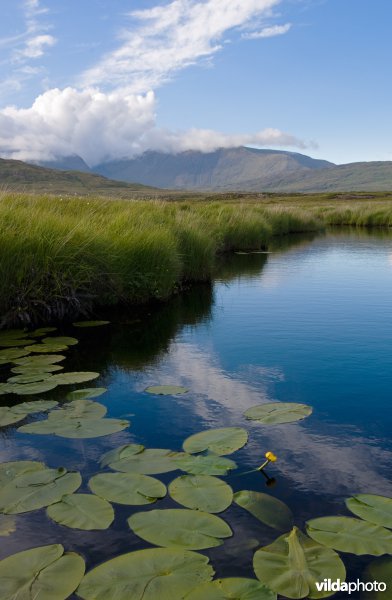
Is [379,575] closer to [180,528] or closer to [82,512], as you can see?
[180,528]

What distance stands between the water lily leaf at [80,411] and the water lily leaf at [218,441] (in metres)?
1.07

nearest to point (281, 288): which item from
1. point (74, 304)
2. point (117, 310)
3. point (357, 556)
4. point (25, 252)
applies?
point (117, 310)

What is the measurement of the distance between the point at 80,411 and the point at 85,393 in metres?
0.62

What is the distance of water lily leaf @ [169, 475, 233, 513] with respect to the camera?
3432 mm

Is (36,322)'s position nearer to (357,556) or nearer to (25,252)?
(25,252)

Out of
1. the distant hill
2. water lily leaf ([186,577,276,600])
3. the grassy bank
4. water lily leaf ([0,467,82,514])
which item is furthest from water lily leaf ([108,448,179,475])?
the distant hill

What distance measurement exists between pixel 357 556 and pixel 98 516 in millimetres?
1640

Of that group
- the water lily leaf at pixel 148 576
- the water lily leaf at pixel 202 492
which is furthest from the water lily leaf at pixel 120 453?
the water lily leaf at pixel 148 576

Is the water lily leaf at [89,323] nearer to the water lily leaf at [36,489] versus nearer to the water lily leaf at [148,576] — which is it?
the water lily leaf at [36,489]

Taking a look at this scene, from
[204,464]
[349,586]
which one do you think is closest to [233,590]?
[349,586]

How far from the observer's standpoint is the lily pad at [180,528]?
3031 millimetres

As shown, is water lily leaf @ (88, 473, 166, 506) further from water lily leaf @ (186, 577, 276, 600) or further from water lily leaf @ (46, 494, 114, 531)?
water lily leaf @ (186, 577, 276, 600)

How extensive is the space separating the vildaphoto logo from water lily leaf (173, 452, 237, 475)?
1.23 m

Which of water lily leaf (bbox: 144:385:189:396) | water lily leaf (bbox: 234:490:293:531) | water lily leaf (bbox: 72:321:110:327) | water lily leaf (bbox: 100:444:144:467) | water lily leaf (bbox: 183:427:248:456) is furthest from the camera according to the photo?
water lily leaf (bbox: 72:321:110:327)
